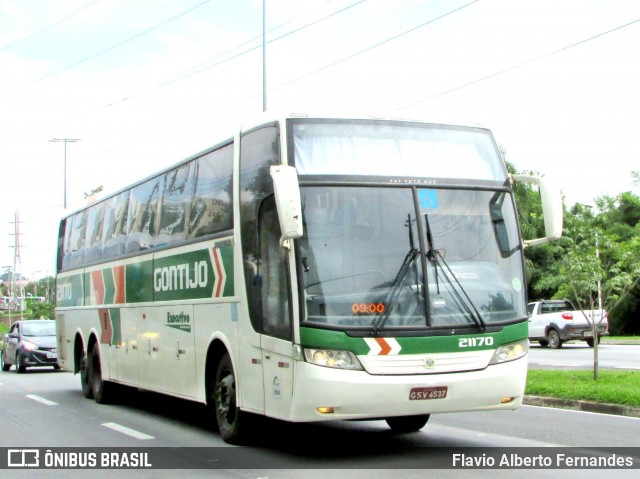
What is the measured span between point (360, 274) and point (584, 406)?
6.36m

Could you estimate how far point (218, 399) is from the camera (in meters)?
10.8

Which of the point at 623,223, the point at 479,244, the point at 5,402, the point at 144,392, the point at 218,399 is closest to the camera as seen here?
the point at 479,244

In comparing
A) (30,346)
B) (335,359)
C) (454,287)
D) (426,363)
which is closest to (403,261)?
(454,287)

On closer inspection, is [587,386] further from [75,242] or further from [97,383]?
[75,242]

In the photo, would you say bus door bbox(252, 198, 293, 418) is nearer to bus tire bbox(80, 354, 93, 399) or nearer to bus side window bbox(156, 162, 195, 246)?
bus side window bbox(156, 162, 195, 246)

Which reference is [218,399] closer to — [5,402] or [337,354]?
[337,354]

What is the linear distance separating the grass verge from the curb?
0.11 m

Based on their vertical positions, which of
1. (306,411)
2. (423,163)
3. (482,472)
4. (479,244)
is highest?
(423,163)

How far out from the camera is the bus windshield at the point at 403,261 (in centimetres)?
883

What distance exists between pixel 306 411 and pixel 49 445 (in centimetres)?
382

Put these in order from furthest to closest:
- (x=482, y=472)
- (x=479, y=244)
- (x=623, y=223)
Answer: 1. (x=623, y=223)
2. (x=479, y=244)
3. (x=482, y=472)

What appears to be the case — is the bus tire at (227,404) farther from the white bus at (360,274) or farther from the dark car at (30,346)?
the dark car at (30,346)

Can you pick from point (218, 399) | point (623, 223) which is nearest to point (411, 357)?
point (218, 399)

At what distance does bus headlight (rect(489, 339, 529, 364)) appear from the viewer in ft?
30.3
